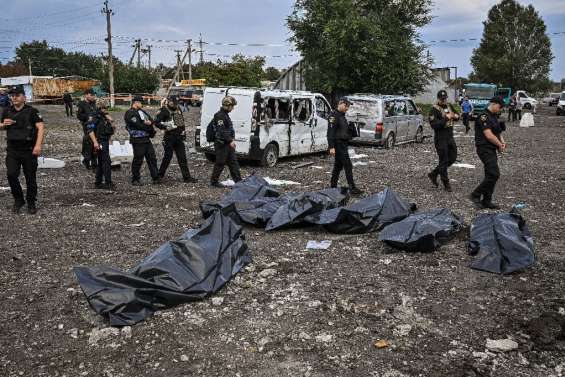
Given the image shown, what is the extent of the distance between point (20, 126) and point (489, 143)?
6884mm

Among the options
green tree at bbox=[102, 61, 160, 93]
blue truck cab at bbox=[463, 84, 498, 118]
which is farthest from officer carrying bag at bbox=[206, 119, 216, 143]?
green tree at bbox=[102, 61, 160, 93]

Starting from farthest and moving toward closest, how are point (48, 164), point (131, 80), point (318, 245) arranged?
1. point (131, 80)
2. point (48, 164)
3. point (318, 245)

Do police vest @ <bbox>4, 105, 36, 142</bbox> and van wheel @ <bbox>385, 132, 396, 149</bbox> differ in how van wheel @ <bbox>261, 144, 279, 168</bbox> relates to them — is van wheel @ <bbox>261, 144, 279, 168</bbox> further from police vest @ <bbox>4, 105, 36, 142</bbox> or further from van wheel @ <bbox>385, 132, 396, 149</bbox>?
police vest @ <bbox>4, 105, 36, 142</bbox>

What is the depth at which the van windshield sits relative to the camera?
15633 mm

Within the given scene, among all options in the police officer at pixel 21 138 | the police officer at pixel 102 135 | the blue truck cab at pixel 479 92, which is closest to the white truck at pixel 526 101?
the blue truck cab at pixel 479 92

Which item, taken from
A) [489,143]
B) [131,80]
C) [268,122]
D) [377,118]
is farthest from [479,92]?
[131,80]

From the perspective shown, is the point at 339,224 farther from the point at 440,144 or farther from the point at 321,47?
the point at 321,47

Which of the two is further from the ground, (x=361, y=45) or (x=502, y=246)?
(x=361, y=45)

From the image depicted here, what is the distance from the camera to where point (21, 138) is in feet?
23.8

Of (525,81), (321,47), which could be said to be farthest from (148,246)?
(525,81)

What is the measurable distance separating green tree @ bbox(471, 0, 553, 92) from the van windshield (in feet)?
172

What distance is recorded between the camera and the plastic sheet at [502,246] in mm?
5160

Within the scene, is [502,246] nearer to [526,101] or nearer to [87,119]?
[87,119]

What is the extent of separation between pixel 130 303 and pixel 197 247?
88cm
